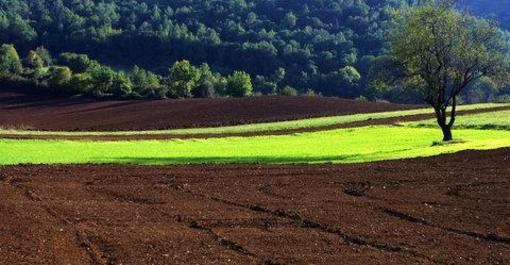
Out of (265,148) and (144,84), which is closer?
(265,148)

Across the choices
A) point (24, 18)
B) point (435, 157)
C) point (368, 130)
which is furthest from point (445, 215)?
point (24, 18)

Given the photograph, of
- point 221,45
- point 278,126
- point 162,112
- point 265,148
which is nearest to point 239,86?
point 162,112

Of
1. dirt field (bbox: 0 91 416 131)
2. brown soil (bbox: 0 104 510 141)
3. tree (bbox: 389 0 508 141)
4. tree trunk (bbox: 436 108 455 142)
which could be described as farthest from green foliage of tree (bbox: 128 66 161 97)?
tree trunk (bbox: 436 108 455 142)

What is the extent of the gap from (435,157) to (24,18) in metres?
159

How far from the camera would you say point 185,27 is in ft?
599

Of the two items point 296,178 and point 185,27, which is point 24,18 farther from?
point 296,178

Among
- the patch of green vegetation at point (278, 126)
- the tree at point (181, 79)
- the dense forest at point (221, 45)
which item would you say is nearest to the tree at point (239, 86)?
the tree at point (181, 79)

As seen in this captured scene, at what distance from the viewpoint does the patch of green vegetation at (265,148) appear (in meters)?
46.3

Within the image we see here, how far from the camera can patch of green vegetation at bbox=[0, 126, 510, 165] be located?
46344 millimetres

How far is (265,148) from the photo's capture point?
186ft

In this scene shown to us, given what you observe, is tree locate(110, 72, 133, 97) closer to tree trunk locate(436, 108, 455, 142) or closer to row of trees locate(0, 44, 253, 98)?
row of trees locate(0, 44, 253, 98)

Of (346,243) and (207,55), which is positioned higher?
(207,55)

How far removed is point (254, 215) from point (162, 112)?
239 ft

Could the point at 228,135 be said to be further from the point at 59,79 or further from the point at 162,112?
the point at 59,79
